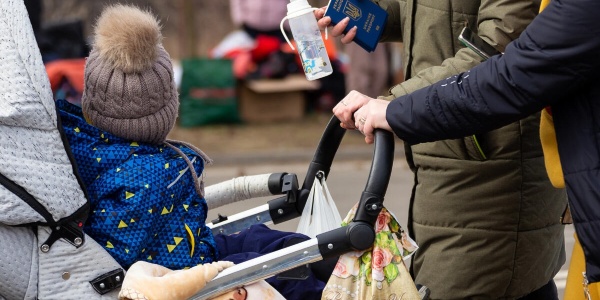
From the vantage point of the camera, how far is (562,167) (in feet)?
8.05

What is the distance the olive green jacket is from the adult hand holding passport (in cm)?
12

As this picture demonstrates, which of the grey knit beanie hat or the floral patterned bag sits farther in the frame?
the grey knit beanie hat

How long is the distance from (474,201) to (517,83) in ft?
2.70

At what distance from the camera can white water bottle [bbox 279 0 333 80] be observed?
3.15 metres

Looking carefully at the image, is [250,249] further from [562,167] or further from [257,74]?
[257,74]

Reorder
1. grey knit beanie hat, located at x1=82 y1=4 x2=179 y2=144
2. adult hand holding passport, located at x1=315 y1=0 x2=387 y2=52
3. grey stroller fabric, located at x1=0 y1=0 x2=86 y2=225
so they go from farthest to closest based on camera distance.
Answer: adult hand holding passport, located at x1=315 y1=0 x2=387 y2=52 → grey knit beanie hat, located at x1=82 y1=4 x2=179 y2=144 → grey stroller fabric, located at x1=0 y1=0 x2=86 y2=225

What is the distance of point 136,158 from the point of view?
2.73 metres

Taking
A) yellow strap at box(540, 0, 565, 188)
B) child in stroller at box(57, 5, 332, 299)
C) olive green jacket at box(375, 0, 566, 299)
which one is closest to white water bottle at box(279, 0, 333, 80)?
olive green jacket at box(375, 0, 566, 299)

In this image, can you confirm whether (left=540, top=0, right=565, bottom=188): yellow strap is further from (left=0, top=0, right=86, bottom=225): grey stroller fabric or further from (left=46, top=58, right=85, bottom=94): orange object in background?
(left=46, top=58, right=85, bottom=94): orange object in background

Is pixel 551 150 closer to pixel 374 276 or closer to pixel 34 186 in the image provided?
pixel 374 276

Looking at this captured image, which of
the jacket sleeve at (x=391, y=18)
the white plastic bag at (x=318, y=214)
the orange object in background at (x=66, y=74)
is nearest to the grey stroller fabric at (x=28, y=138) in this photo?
the white plastic bag at (x=318, y=214)

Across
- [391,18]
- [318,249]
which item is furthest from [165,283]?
[391,18]

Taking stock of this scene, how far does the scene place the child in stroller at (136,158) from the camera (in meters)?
2.65

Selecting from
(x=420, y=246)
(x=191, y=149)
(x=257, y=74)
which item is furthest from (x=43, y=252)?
(x=257, y=74)
